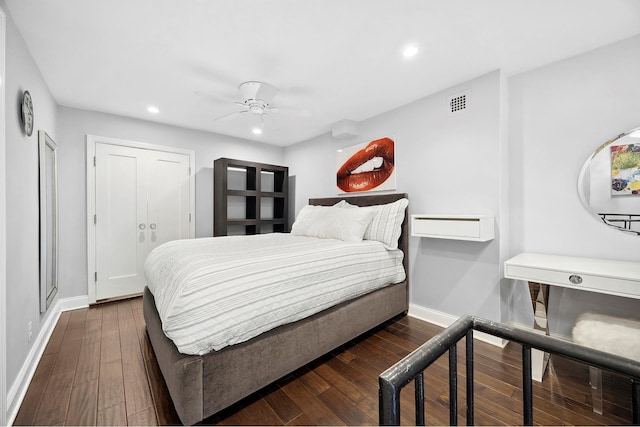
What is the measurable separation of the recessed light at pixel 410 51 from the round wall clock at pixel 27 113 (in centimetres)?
279

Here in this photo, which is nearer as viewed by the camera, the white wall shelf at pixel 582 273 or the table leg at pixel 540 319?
the white wall shelf at pixel 582 273

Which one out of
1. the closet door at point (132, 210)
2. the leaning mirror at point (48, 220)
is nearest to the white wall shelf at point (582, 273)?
the leaning mirror at point (48, 220)

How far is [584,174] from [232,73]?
302 cm

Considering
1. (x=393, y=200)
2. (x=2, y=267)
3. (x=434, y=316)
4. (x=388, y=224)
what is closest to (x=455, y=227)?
(x=388, y=224)

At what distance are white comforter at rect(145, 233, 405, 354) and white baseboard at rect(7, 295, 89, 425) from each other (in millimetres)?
866

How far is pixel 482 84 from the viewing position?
98.0 inches

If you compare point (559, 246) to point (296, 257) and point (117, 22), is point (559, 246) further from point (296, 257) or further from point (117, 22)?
point (117, 22)

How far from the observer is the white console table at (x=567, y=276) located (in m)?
1.60

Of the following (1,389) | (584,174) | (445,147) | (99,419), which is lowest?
(99,419)

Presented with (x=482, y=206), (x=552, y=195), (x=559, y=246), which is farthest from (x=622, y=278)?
(x=482, y=206)

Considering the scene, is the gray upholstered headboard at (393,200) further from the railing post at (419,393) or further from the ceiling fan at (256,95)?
the railing post at (419,393)

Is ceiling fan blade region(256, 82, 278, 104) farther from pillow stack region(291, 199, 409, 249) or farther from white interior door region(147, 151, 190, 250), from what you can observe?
white interior door region(147, 151, 190, 250)

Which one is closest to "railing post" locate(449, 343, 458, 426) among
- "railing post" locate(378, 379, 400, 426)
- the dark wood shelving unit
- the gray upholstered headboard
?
"railing post" locate(378, 379, 400, 426)

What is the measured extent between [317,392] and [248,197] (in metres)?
3.34
